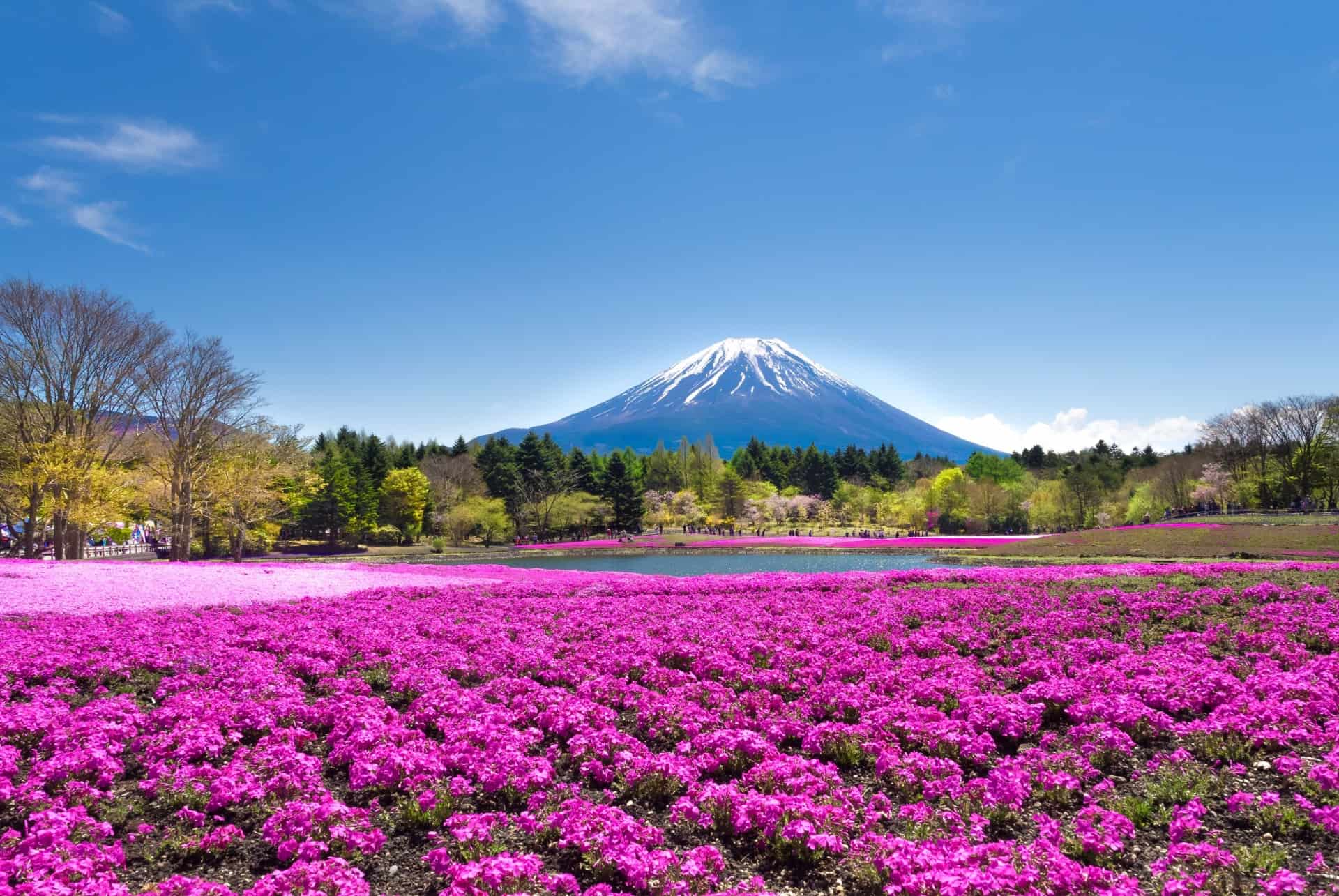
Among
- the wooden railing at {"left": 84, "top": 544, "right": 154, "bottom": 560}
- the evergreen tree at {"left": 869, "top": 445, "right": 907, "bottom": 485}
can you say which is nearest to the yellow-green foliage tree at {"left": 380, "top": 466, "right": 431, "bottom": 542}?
the wooden railing at {"left": 84, "top": 544, "right": 154, "bottom": 560}

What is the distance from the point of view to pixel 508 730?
8.05 meters

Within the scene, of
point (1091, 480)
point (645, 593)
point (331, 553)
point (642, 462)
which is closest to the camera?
point (645, 593)

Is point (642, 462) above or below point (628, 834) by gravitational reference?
above

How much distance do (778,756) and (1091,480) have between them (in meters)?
85.9

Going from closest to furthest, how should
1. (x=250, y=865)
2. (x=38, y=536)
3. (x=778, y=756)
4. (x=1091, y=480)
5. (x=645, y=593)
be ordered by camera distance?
(x=250, y=865) < (x=778, y=756) < (x=645, y=593) < (x=38, y=536) < (x=1091, y=480)

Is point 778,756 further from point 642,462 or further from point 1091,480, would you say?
point 642,462

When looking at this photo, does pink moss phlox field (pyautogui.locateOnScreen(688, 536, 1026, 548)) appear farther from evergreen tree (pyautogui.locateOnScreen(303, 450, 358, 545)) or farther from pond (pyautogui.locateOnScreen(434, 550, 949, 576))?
evergreen tree (pyautogui.locateOnScreen(303, 450, 358, 545))

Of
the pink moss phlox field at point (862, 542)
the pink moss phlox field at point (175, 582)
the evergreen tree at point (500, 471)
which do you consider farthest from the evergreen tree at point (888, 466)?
the pink moss phlox field at point (175, 582)

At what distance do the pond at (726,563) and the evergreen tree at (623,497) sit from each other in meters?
24.2

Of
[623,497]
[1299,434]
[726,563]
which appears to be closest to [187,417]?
[726,563]

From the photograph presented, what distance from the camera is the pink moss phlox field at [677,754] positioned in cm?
540

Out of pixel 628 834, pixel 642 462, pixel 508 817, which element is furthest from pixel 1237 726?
pixel 642 462

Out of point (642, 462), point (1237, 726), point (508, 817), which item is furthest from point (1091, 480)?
point (508, 817)

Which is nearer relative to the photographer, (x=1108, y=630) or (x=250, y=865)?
(x=250, y=865)
